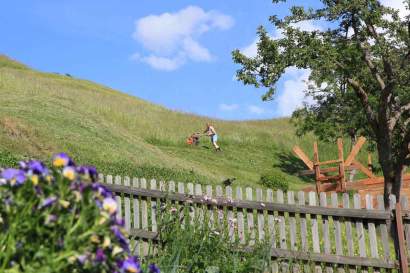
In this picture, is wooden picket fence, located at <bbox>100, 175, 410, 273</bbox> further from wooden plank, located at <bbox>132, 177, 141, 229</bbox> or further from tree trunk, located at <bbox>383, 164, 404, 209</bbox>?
tree trunk, located at <bbox>383, 164, 404, 209</bbox>

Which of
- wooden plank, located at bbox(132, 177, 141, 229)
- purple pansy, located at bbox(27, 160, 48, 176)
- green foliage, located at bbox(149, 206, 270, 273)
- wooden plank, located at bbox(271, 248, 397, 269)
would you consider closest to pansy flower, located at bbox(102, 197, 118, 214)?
purple pansy, located at bbox(27, 160, 48, 176)

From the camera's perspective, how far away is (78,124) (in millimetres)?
28719

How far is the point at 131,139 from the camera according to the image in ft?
99.3

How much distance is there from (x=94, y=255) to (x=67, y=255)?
116 mm

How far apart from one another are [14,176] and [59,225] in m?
0.33

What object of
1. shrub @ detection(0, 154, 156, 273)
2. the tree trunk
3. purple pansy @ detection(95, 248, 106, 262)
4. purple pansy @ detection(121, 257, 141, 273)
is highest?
the tree trunk

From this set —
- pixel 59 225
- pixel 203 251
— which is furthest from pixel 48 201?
pixel 203 251

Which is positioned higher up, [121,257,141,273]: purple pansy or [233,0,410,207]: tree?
[233,0,410,207]: tree

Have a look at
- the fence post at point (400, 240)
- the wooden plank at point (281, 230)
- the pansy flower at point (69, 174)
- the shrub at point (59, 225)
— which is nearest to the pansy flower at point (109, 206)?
the shrub at point (59, 225)

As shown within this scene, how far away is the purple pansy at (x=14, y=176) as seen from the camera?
8.15 ft

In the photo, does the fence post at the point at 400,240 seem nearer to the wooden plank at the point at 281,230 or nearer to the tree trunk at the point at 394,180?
the wooden plank at the point at 281,230

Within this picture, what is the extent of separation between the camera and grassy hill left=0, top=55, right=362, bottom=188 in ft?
73.6

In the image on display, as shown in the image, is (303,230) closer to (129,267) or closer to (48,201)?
(129,267)

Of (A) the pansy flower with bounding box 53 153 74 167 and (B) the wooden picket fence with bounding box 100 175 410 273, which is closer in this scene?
(A) the pansy flower with bounding box 53 153 74 167
